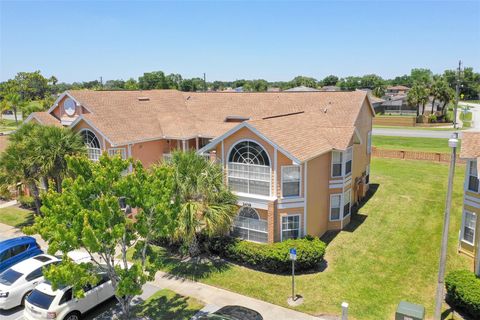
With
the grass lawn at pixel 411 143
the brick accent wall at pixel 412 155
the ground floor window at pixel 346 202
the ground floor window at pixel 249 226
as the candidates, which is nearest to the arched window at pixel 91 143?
the ground floor window at pixel 249 226

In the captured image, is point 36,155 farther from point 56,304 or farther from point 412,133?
point 412,133

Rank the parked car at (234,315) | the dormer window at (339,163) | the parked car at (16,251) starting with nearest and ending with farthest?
the parked car at (234,315)
the parked car at (16,251)
the dormer window at (339,163)

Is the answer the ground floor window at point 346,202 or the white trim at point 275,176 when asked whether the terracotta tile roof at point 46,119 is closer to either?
the white trim at point 275,176

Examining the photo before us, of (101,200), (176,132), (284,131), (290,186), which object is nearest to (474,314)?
(290,186)

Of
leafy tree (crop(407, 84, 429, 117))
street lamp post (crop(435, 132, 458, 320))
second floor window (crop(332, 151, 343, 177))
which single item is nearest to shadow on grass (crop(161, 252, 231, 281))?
second floor window (crop(332, 151, 343, 177))

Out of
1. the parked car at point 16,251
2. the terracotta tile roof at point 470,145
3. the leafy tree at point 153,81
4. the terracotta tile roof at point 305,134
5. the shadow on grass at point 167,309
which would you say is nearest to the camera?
the shadow on grass at point 167,309

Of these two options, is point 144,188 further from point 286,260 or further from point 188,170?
point 286,260

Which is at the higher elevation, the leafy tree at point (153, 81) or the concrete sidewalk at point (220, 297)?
the leafy tree at point (153, 81)
